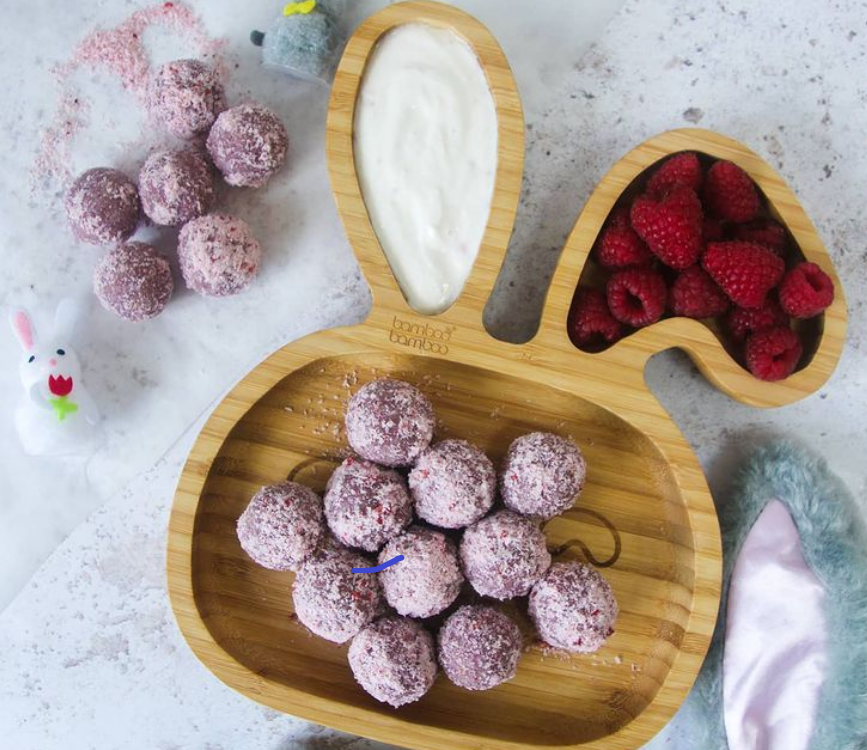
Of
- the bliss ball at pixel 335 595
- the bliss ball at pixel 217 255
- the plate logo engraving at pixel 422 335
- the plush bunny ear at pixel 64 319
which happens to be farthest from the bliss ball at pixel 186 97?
the bliss ball at pixel 335 595

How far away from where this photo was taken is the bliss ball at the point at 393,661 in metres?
1.13

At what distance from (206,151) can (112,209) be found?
17 cm

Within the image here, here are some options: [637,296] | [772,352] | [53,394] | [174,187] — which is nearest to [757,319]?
[772,352]

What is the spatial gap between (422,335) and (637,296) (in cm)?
31

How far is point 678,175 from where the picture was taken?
1.20 m

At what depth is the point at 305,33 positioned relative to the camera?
1257 millimetres

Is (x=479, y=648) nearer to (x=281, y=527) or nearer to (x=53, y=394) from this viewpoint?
(x=281, y=527)

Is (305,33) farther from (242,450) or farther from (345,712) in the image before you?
(345,712)

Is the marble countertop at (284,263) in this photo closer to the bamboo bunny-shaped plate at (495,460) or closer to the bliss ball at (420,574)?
the bamboo bunny-shaped plate at (495,460)

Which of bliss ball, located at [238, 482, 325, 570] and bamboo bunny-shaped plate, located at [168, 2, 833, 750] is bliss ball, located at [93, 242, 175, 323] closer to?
bamboo bunny-shaped plate, located at [168, 2, 833, 750]

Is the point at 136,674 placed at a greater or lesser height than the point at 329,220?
lesser

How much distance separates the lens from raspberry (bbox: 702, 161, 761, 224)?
1.20 metres

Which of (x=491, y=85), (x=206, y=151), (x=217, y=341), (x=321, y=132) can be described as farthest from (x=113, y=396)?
(x=491, y=85)

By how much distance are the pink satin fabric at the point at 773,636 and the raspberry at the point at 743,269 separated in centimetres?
36
